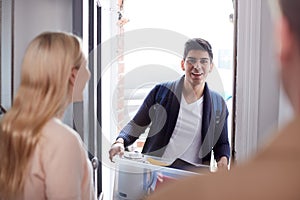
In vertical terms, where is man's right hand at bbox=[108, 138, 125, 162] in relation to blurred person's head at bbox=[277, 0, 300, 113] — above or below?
below

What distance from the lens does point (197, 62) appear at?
2127 millimetres

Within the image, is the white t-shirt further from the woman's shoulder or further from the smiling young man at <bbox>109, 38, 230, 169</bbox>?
the woman's shoulder

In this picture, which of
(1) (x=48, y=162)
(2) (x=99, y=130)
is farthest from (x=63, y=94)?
(2) (x=99, y=130)

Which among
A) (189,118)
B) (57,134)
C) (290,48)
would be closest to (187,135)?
(189,118)

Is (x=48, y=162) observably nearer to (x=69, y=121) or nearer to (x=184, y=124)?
(x=69, y=121)

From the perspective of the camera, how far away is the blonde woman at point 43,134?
120 centimetres

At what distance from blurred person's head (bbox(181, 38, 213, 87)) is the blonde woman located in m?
0.96

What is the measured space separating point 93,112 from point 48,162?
1074 millimetres

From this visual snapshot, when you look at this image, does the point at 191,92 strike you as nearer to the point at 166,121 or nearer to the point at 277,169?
the point at 166,121

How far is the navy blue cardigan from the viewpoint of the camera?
2080 mm

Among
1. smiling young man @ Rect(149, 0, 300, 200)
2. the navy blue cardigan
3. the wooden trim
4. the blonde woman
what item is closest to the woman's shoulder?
the blonde woman

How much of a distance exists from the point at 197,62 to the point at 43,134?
1.10 meters

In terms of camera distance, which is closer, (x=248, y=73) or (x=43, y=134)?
(x=43, y=134)

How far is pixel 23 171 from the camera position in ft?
3.97
